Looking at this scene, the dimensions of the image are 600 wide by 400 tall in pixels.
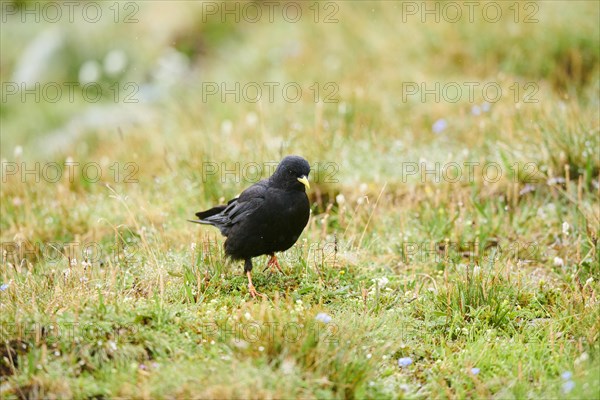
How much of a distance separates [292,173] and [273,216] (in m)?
0.34

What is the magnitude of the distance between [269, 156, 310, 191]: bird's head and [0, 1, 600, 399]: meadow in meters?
0.60

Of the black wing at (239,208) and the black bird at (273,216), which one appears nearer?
the black bird at (273,216)

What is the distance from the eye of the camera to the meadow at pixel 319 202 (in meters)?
3.71

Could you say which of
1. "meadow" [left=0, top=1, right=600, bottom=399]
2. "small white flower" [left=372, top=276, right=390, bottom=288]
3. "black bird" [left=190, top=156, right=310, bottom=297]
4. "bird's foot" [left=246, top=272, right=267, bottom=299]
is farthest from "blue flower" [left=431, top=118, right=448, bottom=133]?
"bird's foot" [left=246, top=272, right=267, bottom=299]

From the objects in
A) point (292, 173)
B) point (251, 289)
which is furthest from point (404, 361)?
point (292, 173)

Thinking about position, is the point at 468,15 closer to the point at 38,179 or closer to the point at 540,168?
the point at 540,168

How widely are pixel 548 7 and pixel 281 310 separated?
6653mm

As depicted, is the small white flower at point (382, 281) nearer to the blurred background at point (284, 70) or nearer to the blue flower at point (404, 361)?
the blue flower at point (404, 361)

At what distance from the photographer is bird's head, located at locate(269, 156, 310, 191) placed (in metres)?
4.57

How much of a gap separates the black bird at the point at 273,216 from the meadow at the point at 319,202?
0.84 feet

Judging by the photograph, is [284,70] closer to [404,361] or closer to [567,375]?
[404,361]

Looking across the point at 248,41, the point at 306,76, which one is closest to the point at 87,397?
the point at 306,76

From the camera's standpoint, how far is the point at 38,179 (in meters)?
7.53

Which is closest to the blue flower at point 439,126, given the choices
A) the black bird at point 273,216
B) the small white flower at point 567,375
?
the black bird at point 273,216
